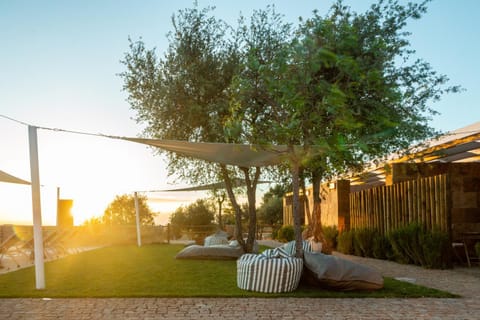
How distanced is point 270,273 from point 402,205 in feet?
18.5

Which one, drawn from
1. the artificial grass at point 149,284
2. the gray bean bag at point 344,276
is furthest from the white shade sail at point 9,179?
the gray bean bag at point 344,276

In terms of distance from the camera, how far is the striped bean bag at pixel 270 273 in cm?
629

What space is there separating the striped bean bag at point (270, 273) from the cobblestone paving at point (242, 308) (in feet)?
1.48

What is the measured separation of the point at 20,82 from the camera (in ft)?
35.6

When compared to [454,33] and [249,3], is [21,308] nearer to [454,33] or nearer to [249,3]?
[249,3]

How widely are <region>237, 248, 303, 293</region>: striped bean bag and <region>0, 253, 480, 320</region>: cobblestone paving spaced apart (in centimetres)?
45

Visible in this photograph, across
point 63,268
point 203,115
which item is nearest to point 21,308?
point 63,268

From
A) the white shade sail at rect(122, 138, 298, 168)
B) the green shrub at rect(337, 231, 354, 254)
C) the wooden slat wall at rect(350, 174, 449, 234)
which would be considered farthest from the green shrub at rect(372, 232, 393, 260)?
the white shade sail at rect(122, 138, 298, 168)

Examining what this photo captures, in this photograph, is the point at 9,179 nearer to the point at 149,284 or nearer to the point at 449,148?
the point at 149,284

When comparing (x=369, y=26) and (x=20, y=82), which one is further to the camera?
(x=20, y=82)

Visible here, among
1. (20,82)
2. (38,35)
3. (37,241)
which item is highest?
(38,35)

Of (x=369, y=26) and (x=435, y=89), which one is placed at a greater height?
(x=369, y=26)

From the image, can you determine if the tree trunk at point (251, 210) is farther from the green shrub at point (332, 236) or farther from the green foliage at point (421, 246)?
the green shrub at point (332, 236)

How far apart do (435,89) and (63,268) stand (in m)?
7.79
